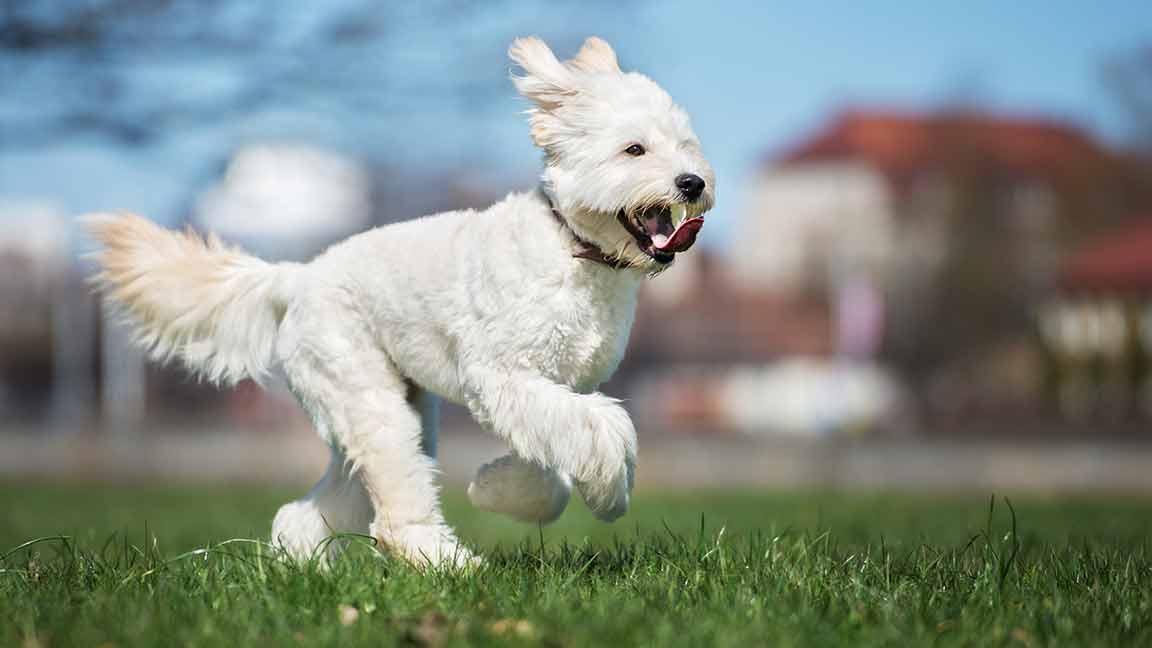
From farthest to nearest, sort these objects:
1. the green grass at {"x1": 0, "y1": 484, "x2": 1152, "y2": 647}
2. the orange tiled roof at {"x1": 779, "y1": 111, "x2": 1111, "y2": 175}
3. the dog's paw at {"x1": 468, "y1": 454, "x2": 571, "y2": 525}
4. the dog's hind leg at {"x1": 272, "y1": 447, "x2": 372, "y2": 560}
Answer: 1. the orange tiled roof at {"x1": 779, "y1": 111, "x2": 1111, "y2": 175}
2. the dog's hind leg at {"x1": 272, "y1": 447, "x2": 372, "y2": 560}
3. the dog's paw at {"x1": 468, "y1": 454, "x2": 571, "y2": 525}
4. the green grass at {"x1": 0, "y1": 484, "x2": 1152, "y2": 647}

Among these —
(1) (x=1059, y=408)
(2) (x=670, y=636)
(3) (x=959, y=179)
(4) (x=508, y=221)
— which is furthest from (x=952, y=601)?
(3) (x=959, y=179)

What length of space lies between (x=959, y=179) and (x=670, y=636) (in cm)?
4956

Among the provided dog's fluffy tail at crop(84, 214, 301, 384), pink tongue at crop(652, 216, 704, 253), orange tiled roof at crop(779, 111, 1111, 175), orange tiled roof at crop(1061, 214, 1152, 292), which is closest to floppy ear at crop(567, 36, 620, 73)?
pink tongue at crop(652, 216, 704, 253)

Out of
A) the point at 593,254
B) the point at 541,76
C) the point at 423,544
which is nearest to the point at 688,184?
the point at 593,254

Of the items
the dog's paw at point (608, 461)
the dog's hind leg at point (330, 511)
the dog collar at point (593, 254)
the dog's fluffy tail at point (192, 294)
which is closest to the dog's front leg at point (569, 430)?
the dog's paw at point (608, 461)

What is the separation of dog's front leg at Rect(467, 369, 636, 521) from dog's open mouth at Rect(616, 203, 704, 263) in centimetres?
57

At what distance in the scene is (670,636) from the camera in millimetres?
3863

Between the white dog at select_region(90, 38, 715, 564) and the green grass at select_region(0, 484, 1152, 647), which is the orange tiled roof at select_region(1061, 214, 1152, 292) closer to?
the green grass at select_region(0, 484, 1152, 647)

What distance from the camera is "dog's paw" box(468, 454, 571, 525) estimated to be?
5324mm

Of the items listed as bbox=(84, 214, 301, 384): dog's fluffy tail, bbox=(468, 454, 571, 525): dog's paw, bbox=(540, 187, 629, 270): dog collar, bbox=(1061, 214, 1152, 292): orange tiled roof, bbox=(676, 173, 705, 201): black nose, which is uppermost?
bbox=(676, 173, 705, 201): black nose

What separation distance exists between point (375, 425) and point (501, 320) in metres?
0.77

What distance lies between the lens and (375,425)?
5.52m

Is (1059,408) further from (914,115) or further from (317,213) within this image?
(914,115)

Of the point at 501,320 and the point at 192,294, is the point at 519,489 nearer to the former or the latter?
the point at 501,320
